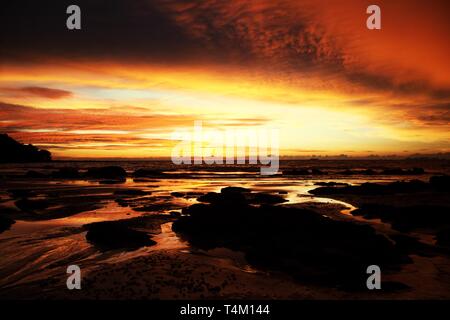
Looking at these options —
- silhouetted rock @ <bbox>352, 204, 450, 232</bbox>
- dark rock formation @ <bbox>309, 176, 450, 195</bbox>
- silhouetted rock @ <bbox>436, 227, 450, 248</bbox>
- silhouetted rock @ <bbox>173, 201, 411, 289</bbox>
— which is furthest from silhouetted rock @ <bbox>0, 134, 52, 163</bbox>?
silhouetted rock @ <bbox>436, 227, 450, 248</bbox>

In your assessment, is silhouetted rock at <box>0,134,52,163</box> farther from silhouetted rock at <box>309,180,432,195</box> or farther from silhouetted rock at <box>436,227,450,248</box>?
silhouetted rock at <box>436,227,450,248</box>

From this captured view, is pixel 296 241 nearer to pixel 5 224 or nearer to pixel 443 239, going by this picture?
pixel 443 239

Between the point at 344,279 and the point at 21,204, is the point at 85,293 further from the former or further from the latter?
the point at 21,204

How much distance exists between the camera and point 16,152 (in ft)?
445

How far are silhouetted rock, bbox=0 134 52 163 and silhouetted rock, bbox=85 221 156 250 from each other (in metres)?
140

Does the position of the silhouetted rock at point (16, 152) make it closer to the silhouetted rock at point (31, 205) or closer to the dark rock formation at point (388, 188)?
the silhouetted rock at point (31, 205)

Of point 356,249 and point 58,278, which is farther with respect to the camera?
point 356,249

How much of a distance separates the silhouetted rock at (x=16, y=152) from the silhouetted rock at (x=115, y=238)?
140 metres

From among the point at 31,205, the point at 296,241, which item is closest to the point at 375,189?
the point at 296,241

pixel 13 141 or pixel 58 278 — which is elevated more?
pixel 13 141

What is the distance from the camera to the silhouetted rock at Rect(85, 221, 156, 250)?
13914 millimetres
